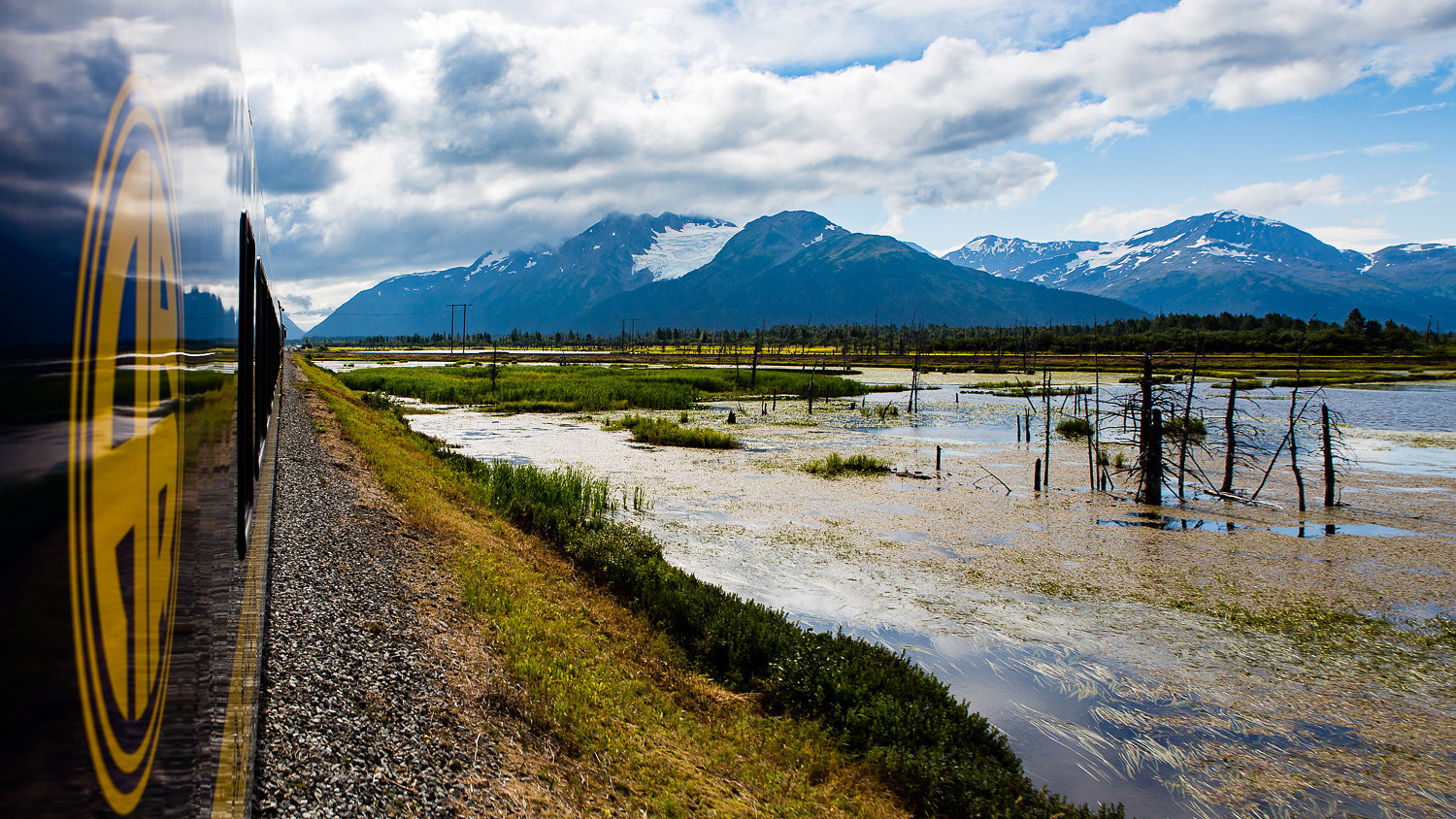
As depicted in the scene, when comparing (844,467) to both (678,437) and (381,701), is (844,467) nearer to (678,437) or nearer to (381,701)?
(678,437)

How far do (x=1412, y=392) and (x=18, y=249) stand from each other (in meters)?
62.0

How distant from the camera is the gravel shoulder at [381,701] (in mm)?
4648

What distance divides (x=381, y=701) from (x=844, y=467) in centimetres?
1819

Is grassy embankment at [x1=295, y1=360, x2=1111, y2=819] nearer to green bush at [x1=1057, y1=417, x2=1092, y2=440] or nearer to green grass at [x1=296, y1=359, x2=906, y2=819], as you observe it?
green grass at [x1=296, y1=359, x2=906, y2=819]

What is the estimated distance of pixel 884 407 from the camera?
40.7 meters

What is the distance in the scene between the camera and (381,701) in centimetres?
561

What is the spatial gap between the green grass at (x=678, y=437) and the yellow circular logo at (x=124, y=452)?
84.4 feet

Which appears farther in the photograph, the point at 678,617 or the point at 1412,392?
the point at 1412,392

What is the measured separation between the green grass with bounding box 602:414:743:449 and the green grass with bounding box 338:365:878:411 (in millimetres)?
9642

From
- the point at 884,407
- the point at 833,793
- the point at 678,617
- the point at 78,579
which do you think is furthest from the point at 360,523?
the point at 884,407

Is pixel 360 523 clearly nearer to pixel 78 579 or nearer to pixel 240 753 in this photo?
pixel 240 753

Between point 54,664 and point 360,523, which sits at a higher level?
point 54,664

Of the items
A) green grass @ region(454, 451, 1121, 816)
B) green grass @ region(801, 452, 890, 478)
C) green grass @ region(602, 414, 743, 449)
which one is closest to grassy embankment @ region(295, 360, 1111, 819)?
green grass @ region(454, 451, 1121, 816)

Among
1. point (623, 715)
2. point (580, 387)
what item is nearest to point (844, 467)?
point (623, 715)
